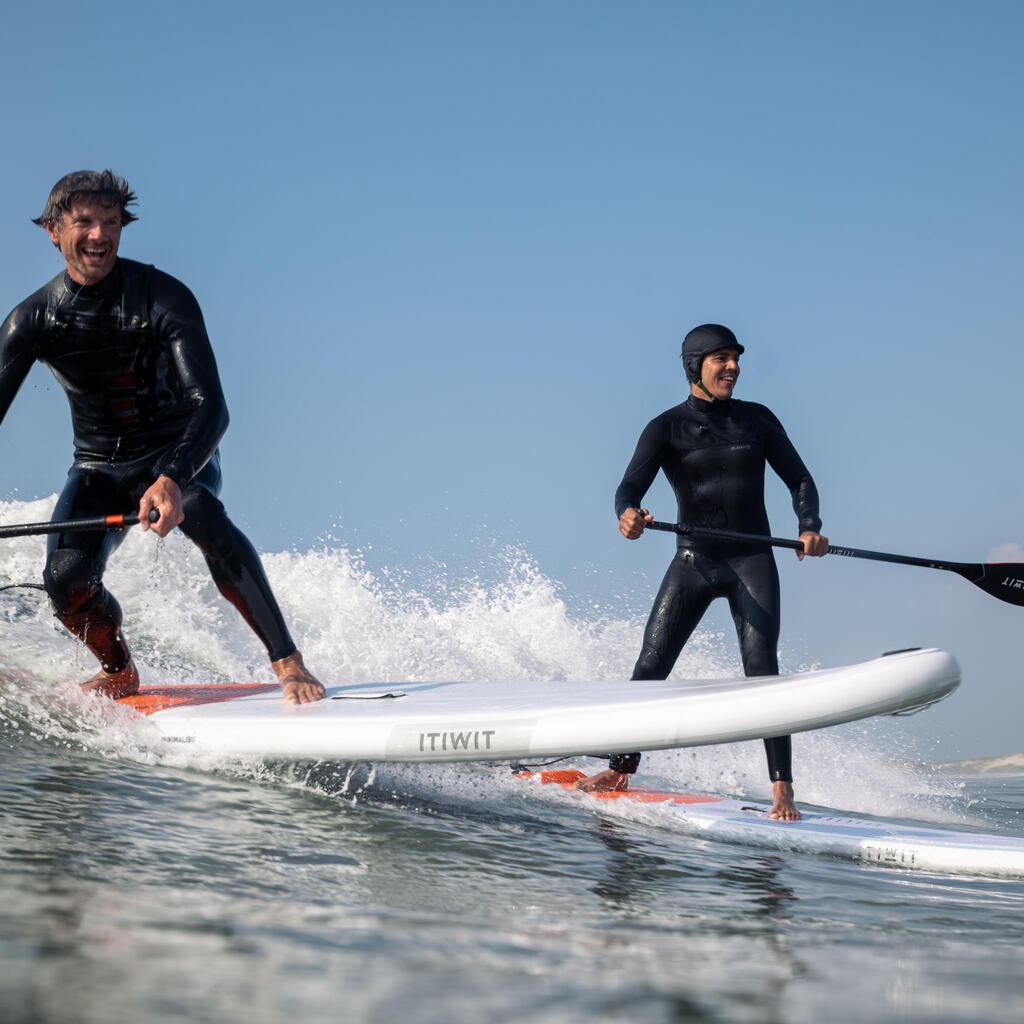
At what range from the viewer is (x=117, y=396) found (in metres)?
4.27

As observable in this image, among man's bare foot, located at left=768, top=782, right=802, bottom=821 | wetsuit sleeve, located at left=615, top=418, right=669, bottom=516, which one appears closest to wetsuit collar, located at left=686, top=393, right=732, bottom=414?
wetsuit sleeve, located at left=615, top=418, right=669, bottom=516

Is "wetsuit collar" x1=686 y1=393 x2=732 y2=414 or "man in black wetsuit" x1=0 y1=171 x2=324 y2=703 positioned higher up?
"wetsuit collar" x1=686 y1=393 x2=732 y2=414

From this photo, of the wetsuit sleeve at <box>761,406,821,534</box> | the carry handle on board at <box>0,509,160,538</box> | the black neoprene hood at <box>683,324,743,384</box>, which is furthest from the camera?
the wetsuit sleeve at <box>761,406,821,534</box>

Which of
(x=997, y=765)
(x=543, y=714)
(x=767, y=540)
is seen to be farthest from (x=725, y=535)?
(x=997, y=765)

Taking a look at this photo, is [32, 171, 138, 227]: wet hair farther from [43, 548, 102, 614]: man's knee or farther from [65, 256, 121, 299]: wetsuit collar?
[43, 548, 102, 614]: man's knee

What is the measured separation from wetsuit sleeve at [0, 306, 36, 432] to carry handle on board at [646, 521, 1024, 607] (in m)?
2.77

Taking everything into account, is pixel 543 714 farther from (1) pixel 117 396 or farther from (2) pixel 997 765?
(2) pixel 997 765

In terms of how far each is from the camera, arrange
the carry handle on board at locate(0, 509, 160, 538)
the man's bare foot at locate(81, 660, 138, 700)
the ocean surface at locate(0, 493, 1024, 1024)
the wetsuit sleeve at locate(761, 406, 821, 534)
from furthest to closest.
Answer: the wetsuit sleeve at locate(761, 406, 821, 534) < the man's bare foot at locate(81, 660, 138, 700) < the carry handle on board at locate(0, 509, 160, 538) < the ocean surface at locate(0, 493, 1024, 1024)

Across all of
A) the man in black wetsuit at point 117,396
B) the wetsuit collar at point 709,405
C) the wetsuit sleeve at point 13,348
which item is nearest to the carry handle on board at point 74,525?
the man in black wetsuit at point 117,396

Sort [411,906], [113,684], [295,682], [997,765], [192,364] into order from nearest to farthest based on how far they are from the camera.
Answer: [411,906] → [192,364] → [295,682] → [113,684] → [997,765]

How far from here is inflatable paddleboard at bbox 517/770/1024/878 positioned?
4098 millimetres

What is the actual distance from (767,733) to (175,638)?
871 centimetres

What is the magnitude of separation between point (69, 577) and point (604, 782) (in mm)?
2632

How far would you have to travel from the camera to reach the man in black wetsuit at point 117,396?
4020 mm
